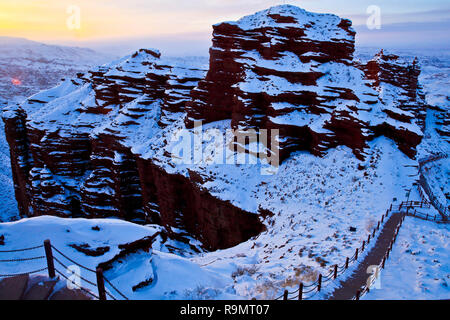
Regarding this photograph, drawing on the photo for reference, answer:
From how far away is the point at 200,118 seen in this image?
40188 millimetres

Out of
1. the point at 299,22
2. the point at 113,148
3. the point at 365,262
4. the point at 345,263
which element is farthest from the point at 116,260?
the point at 299,22

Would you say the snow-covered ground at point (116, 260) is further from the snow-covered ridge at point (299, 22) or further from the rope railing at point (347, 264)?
the snow-covered ridge at point (299, 22)

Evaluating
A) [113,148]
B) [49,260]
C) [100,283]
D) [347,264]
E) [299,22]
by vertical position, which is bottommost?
[347,264]

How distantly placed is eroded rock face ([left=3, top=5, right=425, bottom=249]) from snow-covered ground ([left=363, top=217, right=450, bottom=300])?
11.2 metres

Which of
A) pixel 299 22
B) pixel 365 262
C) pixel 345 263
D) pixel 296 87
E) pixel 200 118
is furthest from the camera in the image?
pixel 200 118

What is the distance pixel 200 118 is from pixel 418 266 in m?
31.5

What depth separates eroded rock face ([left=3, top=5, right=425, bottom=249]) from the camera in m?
30.2

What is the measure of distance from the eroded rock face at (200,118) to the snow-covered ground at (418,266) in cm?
1123

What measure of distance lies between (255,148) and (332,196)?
448 inches

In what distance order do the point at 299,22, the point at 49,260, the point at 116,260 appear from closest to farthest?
the point at 49,260 < the point at 116,260 < the point at 299,22

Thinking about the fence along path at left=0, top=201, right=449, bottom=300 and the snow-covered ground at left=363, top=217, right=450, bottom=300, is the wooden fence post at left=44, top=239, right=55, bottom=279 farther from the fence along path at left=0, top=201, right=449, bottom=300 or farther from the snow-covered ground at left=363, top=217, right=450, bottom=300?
the snow-covered ground at left=363, top=217, right=450, bottom=300

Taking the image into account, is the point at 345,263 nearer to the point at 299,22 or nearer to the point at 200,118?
the point at 200,118

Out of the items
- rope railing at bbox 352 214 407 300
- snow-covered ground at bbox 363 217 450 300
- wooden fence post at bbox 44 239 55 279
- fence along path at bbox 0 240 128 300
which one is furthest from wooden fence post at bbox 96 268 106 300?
snow-covered ground at bbox 363 217 450 300

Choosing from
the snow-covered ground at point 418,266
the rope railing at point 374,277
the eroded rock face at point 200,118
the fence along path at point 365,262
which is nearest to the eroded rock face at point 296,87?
the eroded rock face at point 200,118
